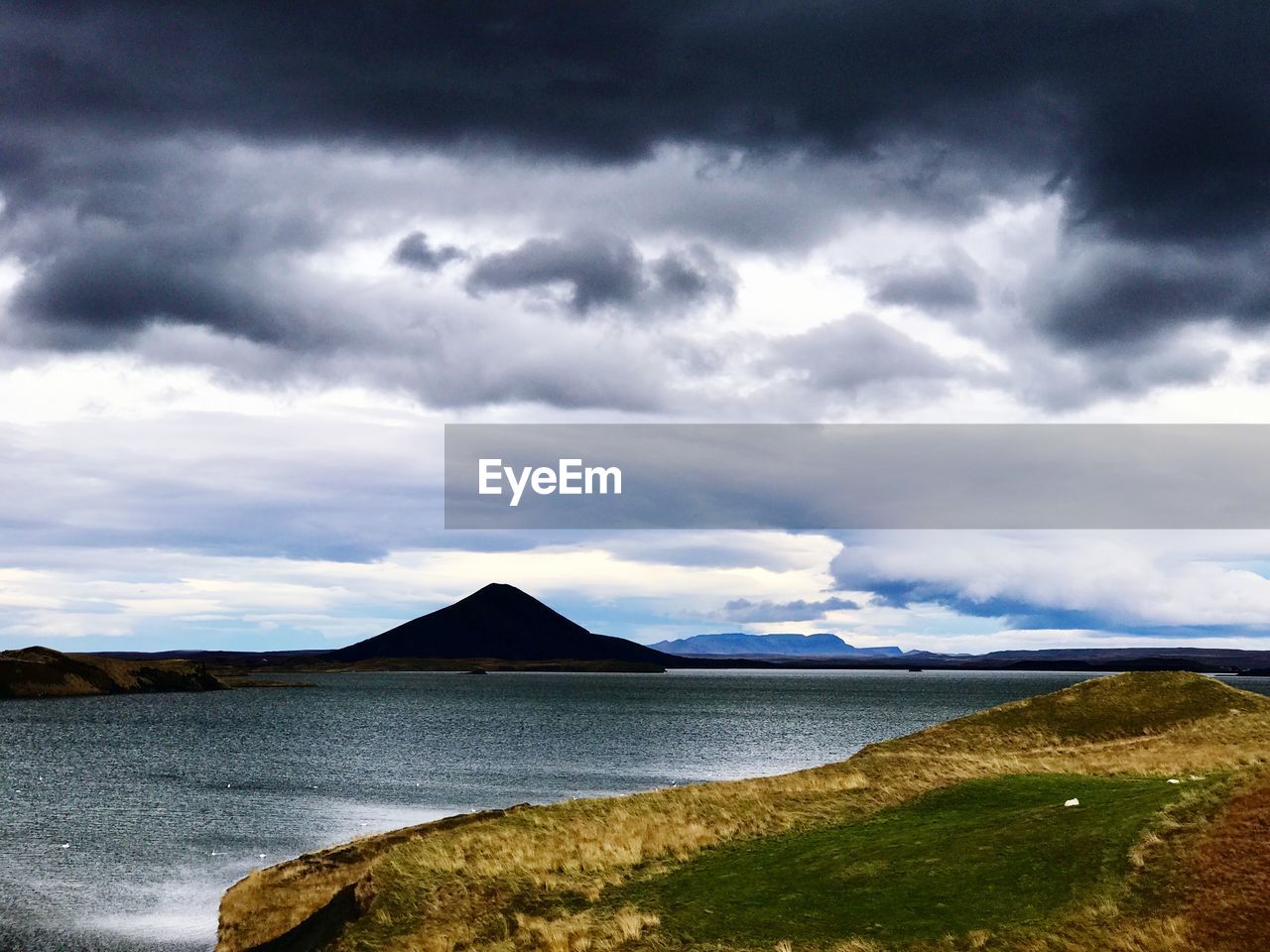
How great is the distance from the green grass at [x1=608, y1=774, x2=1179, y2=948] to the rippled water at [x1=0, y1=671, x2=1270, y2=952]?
2204 cm

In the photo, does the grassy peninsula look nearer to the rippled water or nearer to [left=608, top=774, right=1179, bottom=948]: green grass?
[left=608, top=774, right=1179, bottom=948]: green grass

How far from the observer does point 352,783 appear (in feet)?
293

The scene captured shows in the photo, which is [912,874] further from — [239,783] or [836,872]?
[239,783]

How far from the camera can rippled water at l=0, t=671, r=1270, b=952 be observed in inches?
1812

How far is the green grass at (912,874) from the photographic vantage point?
23.5m

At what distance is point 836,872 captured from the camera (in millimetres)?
27203

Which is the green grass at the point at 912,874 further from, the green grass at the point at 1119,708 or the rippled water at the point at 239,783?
the green grass at the point at 1119,708

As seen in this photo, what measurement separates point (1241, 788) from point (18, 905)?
45.6 m

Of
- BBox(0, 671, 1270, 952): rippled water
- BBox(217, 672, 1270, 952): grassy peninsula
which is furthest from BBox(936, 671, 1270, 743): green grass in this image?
BBox(0, 671, 1270, 952): rippled water

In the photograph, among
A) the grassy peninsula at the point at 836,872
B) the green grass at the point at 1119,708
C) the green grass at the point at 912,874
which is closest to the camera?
the grassy peninsula at the point at 836,872

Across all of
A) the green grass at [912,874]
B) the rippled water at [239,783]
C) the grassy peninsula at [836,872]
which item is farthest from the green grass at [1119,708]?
the rippled water at [239,783]

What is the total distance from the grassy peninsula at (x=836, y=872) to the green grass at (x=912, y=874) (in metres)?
0.07

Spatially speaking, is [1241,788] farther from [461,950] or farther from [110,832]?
[110,832]

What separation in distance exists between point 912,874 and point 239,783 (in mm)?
75283
